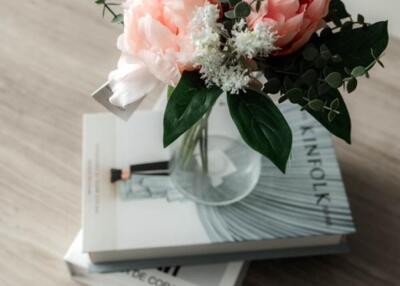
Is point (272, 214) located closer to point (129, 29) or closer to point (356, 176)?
point (356, 176)

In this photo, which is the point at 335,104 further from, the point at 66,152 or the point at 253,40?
the point at 66,152

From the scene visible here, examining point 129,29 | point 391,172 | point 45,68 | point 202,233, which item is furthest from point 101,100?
point 391,172

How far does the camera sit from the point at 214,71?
51 cm

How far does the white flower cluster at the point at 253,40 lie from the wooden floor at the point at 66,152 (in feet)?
1.06

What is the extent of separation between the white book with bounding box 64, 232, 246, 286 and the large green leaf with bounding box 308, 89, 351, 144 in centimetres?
24

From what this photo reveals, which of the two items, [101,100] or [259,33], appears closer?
[259,33]

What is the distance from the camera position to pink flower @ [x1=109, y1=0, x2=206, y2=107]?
0.51 meters

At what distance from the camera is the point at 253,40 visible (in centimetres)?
49

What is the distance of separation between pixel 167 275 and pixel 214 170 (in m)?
0.14

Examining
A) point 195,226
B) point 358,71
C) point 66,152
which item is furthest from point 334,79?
point 66,152

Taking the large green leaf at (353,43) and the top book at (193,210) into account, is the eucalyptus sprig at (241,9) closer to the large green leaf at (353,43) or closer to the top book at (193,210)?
the large green leaf at (353,43)

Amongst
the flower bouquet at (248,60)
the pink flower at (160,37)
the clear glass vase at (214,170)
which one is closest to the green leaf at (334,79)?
the flower bouquet at (248,60)

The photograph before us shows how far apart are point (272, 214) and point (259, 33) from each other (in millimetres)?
290

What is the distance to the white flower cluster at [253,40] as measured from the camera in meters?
0.49
